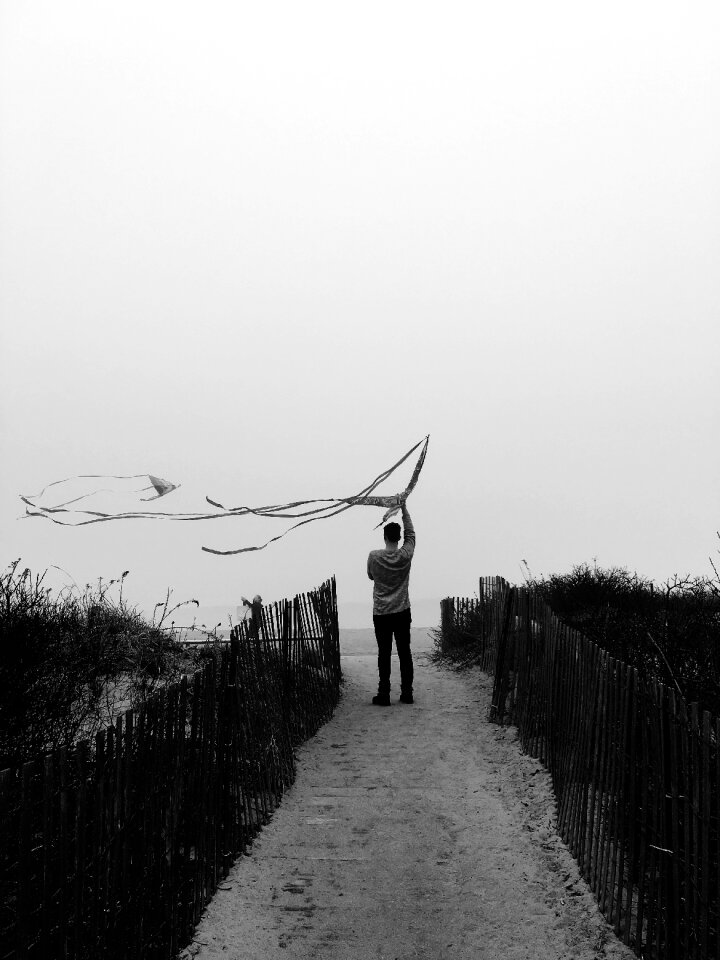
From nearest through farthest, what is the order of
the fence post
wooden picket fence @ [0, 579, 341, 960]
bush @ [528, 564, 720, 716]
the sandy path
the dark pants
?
wooden picket fence @ [0, 579, 341, 960], the sandy path, bush @ [528, 564, 720, 716], the fence post, the dark pants

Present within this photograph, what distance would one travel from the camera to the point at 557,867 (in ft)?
16.0

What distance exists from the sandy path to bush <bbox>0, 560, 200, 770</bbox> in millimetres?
1395

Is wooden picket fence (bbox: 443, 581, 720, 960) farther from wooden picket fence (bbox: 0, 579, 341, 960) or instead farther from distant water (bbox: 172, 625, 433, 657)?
distant water (bbox: 172, 625, 433, 657)

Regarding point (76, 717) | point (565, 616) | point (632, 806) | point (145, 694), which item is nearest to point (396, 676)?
point (565, 616)

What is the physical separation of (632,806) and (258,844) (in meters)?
2.56

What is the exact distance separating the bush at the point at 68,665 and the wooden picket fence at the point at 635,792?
283 centimetres

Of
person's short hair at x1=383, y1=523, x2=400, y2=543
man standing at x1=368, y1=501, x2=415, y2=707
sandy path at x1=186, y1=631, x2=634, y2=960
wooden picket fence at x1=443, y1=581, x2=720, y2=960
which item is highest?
person's short hair at x1=383, y1=523, x2=400, y2=543

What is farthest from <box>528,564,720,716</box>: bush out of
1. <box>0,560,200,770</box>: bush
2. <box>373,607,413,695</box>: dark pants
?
<box>0,560,200,770</box>: bush

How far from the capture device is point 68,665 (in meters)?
6.83

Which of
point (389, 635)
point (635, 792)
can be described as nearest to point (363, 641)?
point (389, 635)

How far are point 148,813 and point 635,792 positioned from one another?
2154mm

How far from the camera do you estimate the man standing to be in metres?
8.81

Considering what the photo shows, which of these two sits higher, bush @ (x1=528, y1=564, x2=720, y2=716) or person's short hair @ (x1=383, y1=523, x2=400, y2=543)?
person's short hair @ (x1=383, y1=523, x2=400, y2=543)

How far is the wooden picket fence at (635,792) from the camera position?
3000 mm
